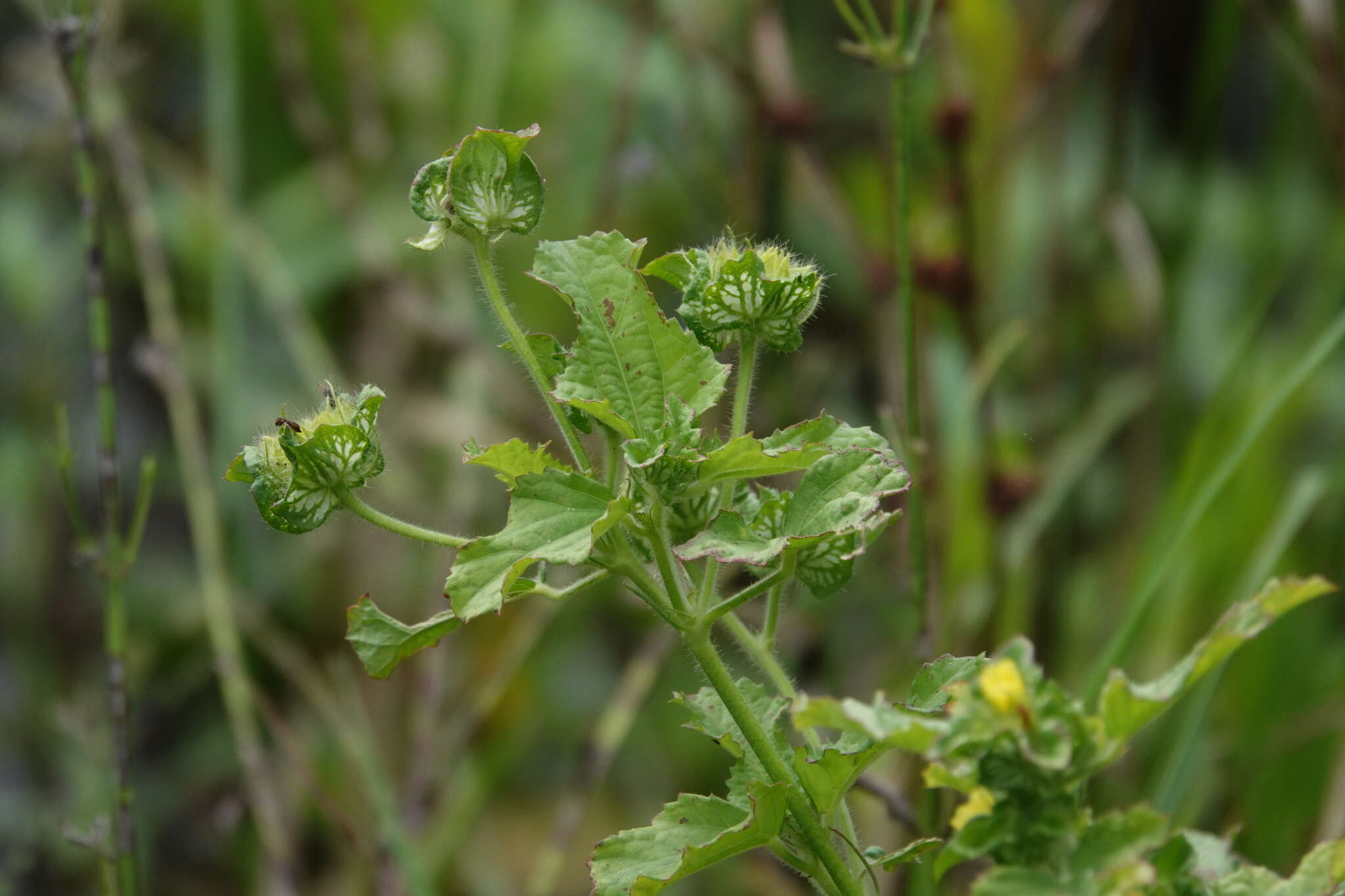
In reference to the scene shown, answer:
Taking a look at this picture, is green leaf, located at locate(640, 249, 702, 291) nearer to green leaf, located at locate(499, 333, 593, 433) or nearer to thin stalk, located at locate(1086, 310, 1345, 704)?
green leaf, located at locate(499, 333, 593, 433)

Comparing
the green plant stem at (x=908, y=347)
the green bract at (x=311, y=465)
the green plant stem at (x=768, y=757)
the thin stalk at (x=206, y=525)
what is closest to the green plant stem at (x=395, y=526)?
the green bract at (x=311, y=465)

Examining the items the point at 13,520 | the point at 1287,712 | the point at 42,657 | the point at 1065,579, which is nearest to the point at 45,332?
the point at 13,520

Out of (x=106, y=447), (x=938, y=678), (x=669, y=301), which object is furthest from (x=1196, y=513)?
(x=669, y=301)

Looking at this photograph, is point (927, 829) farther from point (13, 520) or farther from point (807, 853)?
point (13, 520)

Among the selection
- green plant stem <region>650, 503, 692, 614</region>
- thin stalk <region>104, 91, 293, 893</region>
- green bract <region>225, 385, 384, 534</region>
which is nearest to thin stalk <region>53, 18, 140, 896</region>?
thin stalk <region>104, 91, 293, 893</region>

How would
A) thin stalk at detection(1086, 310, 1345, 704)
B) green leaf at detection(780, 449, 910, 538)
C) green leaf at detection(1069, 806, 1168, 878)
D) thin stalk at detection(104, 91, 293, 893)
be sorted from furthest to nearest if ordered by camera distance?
thin stalk at detection(104, 91, 293, 893) → thin stalk at detection(1086, 310, 1345, 704) → green leaf at detection(780, 449, 910, 538) → green leaf at detection(1069, 806, 1168, 878)

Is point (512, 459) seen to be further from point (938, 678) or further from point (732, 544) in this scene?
point (938, 678)
